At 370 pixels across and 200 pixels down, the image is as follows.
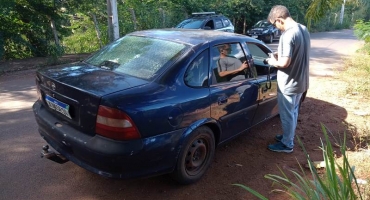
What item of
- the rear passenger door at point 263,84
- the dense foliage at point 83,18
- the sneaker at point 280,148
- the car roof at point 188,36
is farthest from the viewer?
the dense foliage at point 83,18

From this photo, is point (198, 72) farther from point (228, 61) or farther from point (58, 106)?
point (58, 106)

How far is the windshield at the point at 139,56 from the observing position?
3044 millimetres

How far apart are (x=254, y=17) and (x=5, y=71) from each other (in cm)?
1892

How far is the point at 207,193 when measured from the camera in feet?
10.1

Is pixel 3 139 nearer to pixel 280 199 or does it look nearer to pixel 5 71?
pixel 280 199

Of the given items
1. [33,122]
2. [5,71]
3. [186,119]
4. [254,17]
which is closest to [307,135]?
[186,119]

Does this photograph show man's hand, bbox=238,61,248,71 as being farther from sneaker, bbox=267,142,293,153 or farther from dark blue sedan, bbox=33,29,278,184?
sneaker, bbox=267,142,293,153

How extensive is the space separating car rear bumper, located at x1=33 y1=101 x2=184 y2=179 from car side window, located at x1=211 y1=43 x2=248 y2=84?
907 mm

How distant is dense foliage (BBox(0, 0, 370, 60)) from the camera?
927cm

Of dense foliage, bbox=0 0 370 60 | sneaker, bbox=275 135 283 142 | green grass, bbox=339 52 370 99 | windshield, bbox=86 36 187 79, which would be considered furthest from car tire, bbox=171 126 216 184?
green grass, bbox=339 52 370 99

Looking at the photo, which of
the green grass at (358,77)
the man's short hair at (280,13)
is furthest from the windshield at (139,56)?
the green grass at (358,77)

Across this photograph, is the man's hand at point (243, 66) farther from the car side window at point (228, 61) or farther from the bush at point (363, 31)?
the bush at point (363, 31)

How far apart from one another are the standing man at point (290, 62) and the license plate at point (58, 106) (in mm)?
2460

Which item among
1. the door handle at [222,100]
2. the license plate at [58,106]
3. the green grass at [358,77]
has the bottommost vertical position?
the green grass at [358,77]
